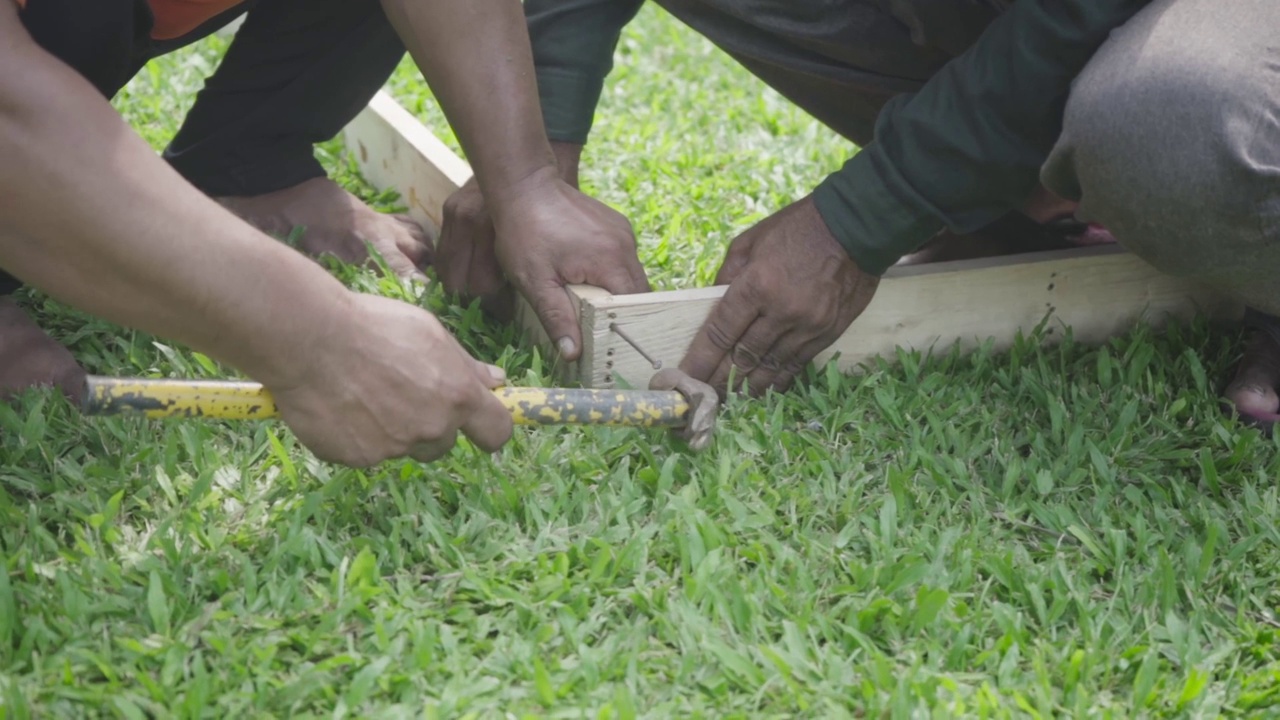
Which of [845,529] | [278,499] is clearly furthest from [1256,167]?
[278,499]

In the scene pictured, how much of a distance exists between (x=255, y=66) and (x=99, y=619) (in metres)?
1.40

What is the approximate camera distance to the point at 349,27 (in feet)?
8.41

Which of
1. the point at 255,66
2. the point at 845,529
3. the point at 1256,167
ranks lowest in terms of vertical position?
the point at 845,529

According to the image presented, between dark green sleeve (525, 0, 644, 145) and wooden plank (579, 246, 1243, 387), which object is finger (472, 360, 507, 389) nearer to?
wooden plank (579, 246, 1243, 387)

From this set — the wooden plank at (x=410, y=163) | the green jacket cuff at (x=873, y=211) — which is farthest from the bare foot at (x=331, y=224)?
the green jacket cuff at (x=873, y=211)

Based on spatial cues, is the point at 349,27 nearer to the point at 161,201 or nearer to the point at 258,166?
the point at 258,166

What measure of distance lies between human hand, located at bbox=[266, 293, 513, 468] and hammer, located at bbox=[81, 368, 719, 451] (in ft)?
0.25

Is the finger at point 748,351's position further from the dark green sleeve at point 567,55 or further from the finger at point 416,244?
the finger at point 416,244

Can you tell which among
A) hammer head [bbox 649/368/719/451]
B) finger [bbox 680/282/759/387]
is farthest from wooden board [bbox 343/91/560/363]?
hammer head [bbox 649/368/719/451]

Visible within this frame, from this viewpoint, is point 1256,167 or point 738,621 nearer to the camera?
point 738,621

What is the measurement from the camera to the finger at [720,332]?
208 centimetres

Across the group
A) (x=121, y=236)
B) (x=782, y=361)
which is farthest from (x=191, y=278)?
(x=782, y=361)

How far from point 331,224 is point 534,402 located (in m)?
1.09

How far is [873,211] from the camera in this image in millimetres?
2018
